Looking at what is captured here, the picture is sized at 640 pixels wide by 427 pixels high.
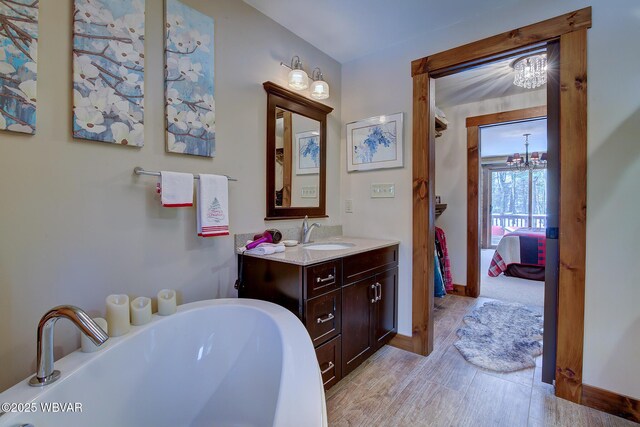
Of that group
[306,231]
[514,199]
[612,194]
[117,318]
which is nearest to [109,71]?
[117,318]

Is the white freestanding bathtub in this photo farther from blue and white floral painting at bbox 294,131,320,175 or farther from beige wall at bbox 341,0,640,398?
beige wall at bbox 341,0,640,398

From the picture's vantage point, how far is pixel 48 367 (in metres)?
0.87

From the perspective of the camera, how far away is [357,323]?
1.88m

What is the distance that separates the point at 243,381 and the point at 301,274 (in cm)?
54

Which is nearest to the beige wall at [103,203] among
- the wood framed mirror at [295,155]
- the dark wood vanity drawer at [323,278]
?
the wood framed mirror at [295,155]

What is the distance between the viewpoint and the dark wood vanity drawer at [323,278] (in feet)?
4.99

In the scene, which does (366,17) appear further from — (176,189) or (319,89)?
(176,189)

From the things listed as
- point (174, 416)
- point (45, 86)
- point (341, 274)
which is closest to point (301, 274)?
point (341, 274)

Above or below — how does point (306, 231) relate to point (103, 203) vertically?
below

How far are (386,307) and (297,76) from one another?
6.08 feet

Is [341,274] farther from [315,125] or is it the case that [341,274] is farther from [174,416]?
[315,125]

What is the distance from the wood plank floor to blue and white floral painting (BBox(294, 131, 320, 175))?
1.53 metres

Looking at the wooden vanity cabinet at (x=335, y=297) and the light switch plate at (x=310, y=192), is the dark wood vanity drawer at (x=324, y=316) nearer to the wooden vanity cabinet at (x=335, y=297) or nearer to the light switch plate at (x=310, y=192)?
the wooden vanity cabinet at (x=335, y=297)

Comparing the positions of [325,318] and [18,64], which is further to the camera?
[325,318]
